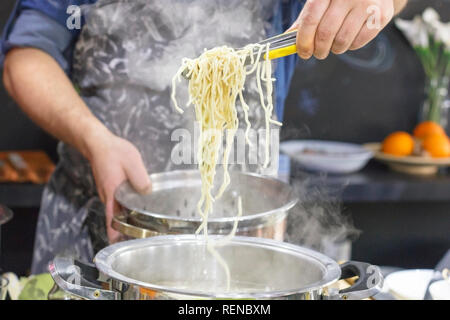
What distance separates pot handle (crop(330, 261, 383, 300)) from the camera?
0.87 meters

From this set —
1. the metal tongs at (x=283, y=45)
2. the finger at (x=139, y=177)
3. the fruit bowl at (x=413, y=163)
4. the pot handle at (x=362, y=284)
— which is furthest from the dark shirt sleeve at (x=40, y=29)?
the fruit bowl at (x=413, y=163)

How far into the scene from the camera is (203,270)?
3.44 feet

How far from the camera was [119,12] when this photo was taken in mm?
1389

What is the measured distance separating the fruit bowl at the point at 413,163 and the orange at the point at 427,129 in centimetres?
16

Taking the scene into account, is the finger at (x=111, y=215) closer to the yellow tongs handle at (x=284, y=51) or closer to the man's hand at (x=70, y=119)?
the man's hand at (x=70, y=119)

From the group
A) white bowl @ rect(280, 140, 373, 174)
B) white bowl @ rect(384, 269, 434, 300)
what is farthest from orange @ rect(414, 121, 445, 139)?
white bowl @ rect(384, 269, 434, 300)

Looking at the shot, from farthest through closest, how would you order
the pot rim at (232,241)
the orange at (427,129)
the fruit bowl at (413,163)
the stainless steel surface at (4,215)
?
1. the orange at (427,129)
2. the fruit bowl at (413,163)
3. the stainless steel surface at (4,215)
4. the pot rim at (232,241)

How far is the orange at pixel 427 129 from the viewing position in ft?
9.97

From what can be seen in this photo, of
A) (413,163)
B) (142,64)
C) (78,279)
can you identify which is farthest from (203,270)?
(413,163)

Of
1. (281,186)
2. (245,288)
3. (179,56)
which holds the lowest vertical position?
(245,288)

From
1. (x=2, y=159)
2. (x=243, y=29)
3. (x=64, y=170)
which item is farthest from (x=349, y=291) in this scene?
(x=2, y=159)

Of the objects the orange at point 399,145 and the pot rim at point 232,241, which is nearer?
the pot rim at point 232,241
